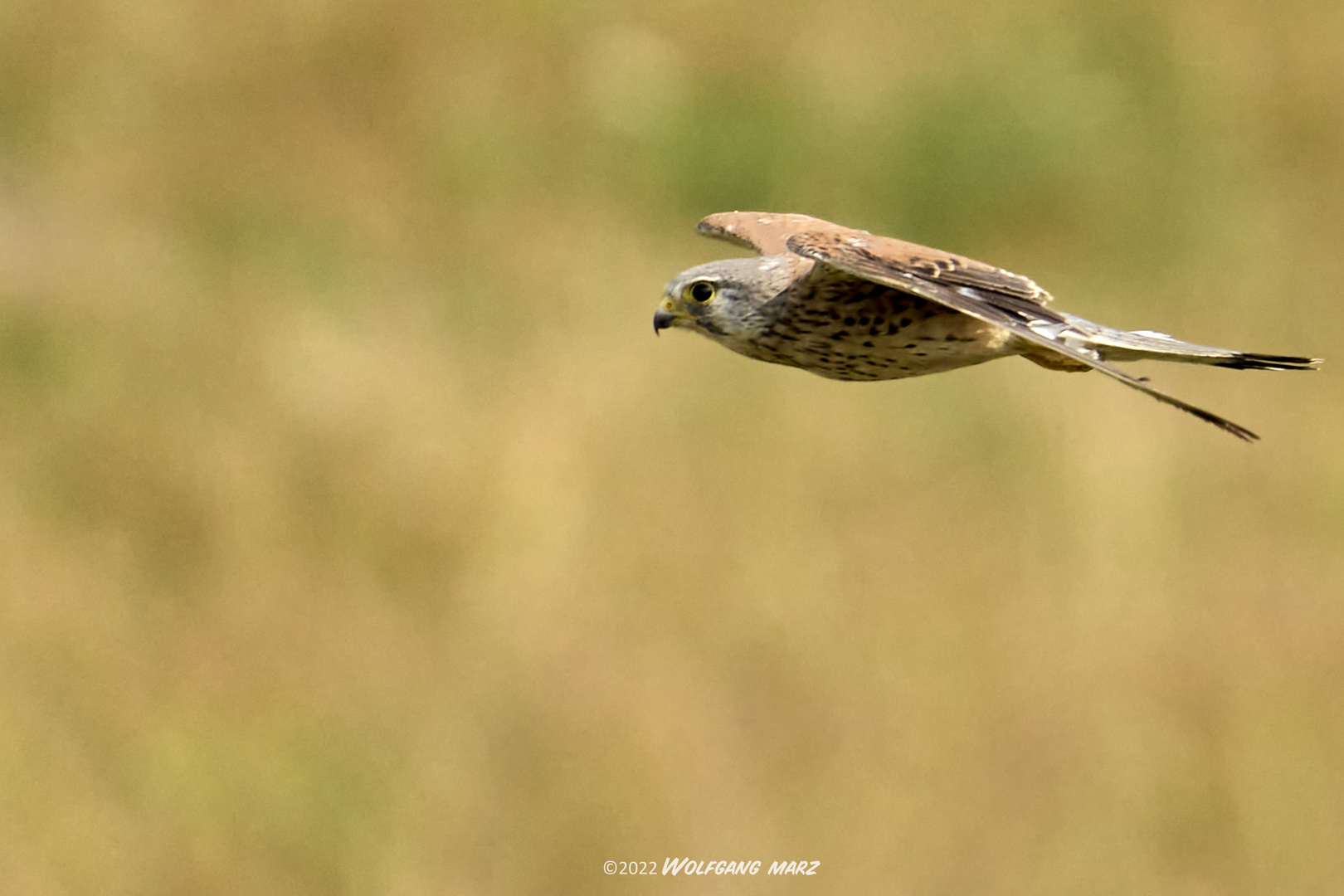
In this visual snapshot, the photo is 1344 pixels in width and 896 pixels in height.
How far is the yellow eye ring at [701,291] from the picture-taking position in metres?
4.33

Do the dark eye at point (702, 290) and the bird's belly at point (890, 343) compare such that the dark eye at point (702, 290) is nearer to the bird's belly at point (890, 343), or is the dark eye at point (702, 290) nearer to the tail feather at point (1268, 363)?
the bird's belly at point (890, 343)

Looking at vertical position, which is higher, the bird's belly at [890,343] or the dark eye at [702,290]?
the dark eye at [702,290]

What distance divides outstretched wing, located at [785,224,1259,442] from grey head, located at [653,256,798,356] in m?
0.25

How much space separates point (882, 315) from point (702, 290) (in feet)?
1.61

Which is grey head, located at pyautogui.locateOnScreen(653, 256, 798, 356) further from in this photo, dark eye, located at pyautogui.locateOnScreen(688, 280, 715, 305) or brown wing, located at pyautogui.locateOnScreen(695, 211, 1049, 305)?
brown wing, located at pyautogui.locateOnScreen(695, 211, 1049, 305)

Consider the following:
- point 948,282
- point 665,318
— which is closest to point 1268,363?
point 948,282

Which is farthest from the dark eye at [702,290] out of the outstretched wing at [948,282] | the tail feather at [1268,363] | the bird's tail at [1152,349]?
the tail feather at [1268,363]

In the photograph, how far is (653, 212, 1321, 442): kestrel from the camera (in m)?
3.70

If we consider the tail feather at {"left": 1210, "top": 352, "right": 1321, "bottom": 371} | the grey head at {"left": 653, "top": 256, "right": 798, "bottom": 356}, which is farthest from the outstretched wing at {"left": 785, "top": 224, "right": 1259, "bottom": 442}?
the grey head at {"left": 653, "top": 256, "right": 798, "bottom": 356}

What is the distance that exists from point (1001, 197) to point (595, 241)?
120 inches

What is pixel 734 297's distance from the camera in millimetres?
4316

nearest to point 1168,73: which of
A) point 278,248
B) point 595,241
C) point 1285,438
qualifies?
point 1285,438

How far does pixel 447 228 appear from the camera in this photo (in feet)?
41.8

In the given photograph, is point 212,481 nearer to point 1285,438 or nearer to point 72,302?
point 72,302
